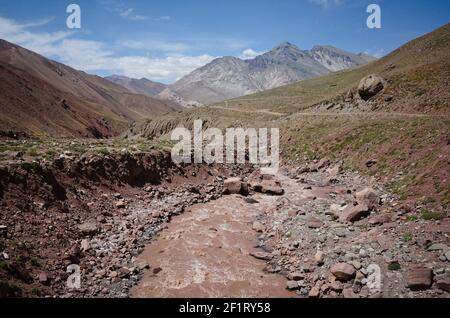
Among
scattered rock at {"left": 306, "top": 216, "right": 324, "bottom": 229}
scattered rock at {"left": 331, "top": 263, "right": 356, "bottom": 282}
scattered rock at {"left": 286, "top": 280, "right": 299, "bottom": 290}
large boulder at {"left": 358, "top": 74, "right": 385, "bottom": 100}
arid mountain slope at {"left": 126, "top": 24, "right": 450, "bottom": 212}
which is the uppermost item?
large boulder at {"left": 358, "top": 74, "right": 385, "bottom": 100}

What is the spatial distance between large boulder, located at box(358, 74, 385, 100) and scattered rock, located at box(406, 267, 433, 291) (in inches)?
1775

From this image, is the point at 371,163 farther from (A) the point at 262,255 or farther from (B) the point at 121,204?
(B) the point at 121,204

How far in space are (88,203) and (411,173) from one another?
968 inches

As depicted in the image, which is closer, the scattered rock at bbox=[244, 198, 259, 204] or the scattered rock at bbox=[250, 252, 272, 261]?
the scattered rock at bbox=[250, 252, 272, 261]

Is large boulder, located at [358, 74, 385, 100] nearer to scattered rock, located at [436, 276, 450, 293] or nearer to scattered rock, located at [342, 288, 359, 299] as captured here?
scattered rock, located at [436, 276, 450, 293]

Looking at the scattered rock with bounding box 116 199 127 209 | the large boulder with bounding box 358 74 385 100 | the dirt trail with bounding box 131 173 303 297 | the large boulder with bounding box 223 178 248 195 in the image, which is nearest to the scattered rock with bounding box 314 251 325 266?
the dirt trail with bounding box 131 173 303 297

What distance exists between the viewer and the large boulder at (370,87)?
177ft

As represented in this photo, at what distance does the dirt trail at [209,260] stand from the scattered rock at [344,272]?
88.8 inches

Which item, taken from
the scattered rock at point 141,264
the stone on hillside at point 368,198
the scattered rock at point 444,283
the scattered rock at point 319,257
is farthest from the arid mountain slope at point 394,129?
the scattered rock at point 141,264

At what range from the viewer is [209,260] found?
754 inches

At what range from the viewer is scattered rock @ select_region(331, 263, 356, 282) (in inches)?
606
